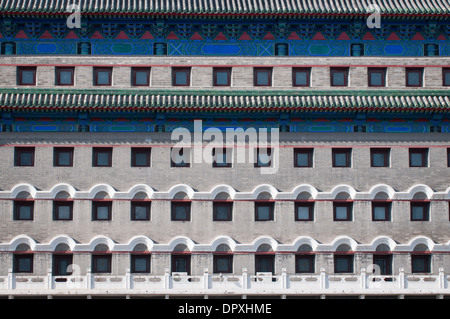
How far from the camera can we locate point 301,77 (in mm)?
41812

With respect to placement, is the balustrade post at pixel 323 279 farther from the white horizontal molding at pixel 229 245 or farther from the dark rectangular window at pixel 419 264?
the dark rectangular window at pixel 419 264

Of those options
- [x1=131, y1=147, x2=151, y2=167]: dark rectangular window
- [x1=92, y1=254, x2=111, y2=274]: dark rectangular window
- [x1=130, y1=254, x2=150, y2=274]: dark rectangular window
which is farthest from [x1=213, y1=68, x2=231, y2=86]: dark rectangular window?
[x1=92, y1=254, x2=111, y2=274]: dark rectangular window

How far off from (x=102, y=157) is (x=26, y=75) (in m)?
5.46

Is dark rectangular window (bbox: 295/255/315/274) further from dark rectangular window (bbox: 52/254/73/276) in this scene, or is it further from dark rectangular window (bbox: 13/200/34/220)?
dark rectangular window (bbox: 13/200/34/220)

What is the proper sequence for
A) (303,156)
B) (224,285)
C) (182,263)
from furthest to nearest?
(303,156) < (182,263) < (224,285)

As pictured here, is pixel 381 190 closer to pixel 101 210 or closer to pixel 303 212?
pixel 303 212

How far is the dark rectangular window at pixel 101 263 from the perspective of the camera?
129 feet

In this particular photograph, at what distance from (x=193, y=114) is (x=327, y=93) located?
249 inches

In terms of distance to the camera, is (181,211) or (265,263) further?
(181,211)

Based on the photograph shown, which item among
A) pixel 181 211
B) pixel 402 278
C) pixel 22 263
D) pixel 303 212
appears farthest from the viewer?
pixel 303 212

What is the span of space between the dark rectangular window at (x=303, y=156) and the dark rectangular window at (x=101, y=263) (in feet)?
31.9

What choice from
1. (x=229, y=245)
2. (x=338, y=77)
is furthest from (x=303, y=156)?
(x=229, y=245)

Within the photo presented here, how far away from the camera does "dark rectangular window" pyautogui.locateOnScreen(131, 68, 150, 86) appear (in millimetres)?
41500

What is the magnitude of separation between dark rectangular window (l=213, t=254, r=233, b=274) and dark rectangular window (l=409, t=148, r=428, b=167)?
31.6 ft
